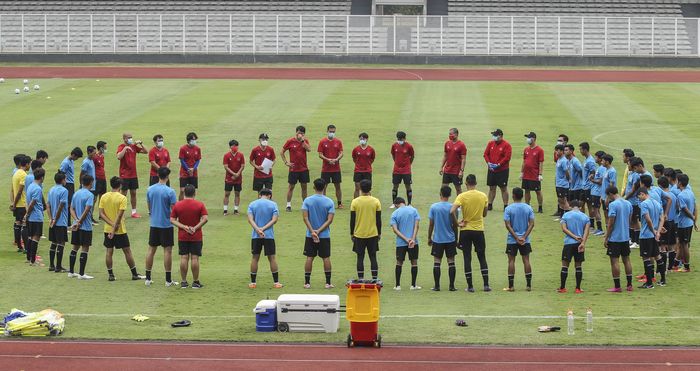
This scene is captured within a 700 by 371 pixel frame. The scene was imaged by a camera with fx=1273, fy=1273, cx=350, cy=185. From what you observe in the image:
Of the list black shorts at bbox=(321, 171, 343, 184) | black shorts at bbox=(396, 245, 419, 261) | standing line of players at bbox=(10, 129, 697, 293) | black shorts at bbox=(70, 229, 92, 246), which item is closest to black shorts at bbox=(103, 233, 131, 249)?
standing line of players at bbox=(10, 129, 697, 293)

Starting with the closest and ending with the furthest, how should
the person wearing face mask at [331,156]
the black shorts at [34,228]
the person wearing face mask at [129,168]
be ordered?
the black shorts at [34,228]
the person wearing face mask at [129,168]
the person wearing face mask at [331,156]

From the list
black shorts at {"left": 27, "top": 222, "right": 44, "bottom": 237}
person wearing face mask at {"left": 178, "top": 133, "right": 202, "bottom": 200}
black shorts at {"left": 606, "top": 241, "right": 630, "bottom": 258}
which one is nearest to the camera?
black shorts at {"left": 606, "top": 241, "right": 630, "bottom": 258}

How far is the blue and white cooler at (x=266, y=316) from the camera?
18438 mm

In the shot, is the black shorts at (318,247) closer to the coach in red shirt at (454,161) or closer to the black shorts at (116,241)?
the black shorts at (116,241)

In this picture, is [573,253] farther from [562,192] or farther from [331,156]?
[331,156]

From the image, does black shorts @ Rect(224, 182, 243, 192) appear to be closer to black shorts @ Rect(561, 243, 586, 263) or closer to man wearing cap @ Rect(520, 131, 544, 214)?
man wearing cap @ Rect(520, 131, 544, 214)

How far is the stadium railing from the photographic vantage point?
2596 inches

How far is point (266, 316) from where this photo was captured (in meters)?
18.5

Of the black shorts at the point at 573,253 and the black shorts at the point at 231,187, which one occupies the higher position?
the black shorts at the point at 231,187

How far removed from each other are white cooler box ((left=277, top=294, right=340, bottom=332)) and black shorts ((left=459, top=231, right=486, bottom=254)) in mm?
3473

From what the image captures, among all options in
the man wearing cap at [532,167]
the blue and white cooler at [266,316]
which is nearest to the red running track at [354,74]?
the man wearing cap at [532,167]

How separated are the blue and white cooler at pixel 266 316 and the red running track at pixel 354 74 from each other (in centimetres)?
3775

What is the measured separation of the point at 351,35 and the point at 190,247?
156ft

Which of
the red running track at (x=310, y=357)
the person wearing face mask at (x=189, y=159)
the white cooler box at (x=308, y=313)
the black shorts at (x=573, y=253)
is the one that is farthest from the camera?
the person wearing face mask at (x=189, y=159)
